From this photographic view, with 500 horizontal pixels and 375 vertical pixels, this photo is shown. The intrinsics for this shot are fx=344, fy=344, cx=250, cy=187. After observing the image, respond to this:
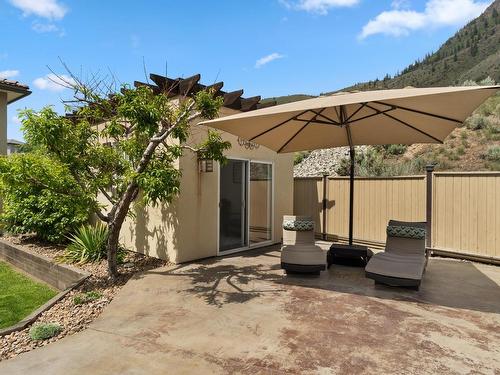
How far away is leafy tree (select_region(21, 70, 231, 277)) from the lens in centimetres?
515

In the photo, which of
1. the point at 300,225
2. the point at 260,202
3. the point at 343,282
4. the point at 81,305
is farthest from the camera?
the point at 260,202

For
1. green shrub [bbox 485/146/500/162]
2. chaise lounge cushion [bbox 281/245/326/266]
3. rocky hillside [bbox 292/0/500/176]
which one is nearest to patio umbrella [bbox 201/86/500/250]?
chaise lounge cushion [bbox 281/245/326/266]

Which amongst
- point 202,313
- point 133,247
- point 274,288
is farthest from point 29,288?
point 274,288

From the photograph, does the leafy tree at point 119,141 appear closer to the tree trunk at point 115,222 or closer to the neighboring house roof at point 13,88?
the tree trunk at point 115,222

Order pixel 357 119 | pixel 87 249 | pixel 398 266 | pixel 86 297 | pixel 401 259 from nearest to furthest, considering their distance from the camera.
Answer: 1. pixel 86 297
2. pixel 398 266
3. pixel 401 259
4. pixel 357 119
5. pixel 87 249

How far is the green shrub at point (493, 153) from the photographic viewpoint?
1596 cm

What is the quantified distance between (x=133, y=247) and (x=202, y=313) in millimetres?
4247

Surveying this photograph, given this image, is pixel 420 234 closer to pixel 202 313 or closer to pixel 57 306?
pixel 202 313

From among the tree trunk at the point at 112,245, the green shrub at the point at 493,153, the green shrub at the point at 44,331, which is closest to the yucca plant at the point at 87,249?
the tree trunk at the point at 112,245

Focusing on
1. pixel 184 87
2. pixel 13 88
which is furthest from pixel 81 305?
pixel 13 88

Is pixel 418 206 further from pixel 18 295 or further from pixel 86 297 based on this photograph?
pixel 18 295

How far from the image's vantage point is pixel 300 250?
246 inches

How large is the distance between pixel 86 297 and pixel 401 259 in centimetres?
500

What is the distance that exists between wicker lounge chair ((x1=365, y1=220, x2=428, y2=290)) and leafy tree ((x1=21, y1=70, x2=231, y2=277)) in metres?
3.33
